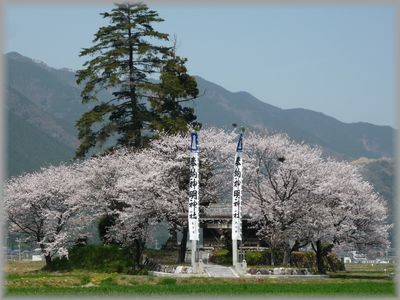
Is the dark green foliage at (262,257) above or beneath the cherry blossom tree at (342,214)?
beneath

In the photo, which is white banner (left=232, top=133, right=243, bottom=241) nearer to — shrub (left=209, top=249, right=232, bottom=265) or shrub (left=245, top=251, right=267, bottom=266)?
shrub (left=245, top=251, right=267, bottom=266)

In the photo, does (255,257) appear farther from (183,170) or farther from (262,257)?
(183,170)

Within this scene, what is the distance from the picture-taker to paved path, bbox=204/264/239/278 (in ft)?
121

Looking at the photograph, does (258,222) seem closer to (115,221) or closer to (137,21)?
(115,221)

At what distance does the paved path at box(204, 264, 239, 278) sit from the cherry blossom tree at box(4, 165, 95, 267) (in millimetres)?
10064

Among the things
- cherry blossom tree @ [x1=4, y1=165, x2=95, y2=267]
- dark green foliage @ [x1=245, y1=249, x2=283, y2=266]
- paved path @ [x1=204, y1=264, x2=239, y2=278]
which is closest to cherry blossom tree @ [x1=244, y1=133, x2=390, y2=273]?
dark green foliage @ [x1=245, y1=249, x2=283, y2=266]

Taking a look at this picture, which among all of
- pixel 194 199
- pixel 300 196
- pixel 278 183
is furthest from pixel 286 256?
pixel 194 199

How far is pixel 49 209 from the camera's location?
47.8m

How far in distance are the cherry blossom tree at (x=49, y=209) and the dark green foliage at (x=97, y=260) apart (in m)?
0.85

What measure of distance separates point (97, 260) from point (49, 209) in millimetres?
5677

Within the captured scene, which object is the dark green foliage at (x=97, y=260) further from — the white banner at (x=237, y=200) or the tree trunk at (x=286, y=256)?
the tree trunk at (x=286, y=256)

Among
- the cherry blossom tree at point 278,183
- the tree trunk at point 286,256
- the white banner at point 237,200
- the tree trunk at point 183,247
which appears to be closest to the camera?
the white banner at point 237,200

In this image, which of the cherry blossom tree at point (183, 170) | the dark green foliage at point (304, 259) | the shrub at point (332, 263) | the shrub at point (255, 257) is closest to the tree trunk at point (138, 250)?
the cherry blossom tree at point (183, 170)

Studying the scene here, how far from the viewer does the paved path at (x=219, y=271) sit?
36906mm
